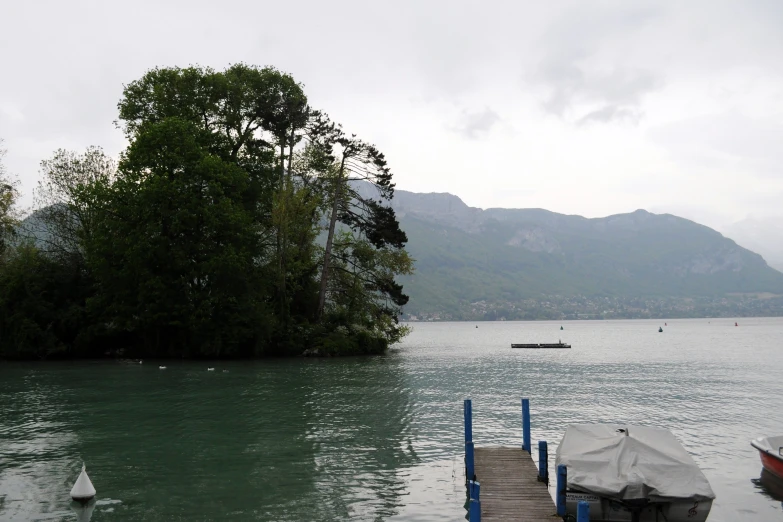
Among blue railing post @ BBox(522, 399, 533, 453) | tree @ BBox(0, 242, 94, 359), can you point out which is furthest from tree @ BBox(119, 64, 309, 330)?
blue railing post @ BBox(522, 399, 533, 453)

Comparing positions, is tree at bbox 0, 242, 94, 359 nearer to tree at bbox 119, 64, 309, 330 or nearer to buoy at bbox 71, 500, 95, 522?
tree at bbox 119, 64, 309, 330

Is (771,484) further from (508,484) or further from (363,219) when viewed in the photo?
(363,219)

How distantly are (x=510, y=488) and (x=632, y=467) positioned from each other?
3.41 meters

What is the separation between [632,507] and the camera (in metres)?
14.9

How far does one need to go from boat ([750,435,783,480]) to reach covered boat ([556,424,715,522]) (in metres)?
4.72

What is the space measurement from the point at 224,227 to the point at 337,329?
17599 millimetres

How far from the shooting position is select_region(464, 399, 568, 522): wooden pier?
48.9 ft

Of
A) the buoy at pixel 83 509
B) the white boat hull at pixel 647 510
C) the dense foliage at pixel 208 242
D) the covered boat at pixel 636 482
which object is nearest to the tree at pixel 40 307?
the dense foliage at pixel 208 242

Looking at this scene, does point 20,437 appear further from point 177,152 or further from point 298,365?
point 177,152

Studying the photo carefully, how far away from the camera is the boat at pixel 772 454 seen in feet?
61.5

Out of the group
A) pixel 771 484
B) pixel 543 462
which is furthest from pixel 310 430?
pixel 771 484

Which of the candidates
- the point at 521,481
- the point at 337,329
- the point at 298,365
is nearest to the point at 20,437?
the point at 521,481

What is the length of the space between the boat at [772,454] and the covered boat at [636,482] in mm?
4725

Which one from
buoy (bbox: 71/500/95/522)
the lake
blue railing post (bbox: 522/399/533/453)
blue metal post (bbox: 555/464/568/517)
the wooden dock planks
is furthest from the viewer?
blue railing post (bbox: 522/399/533/453)
